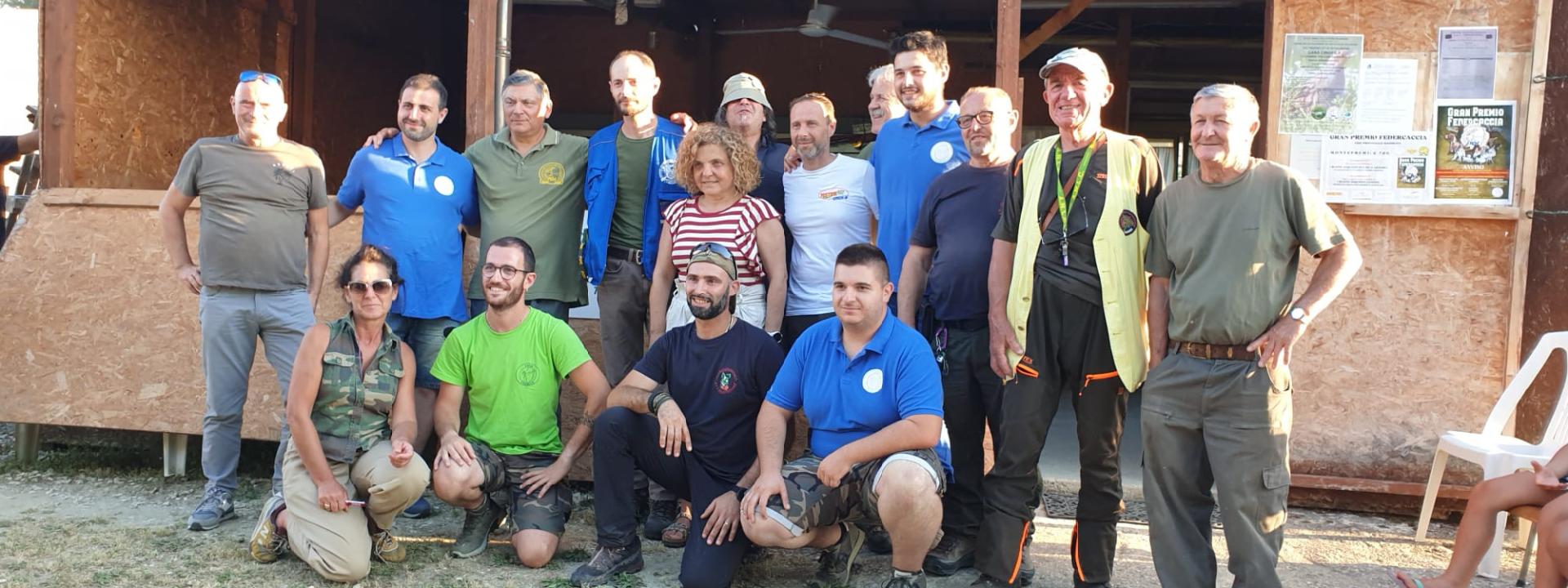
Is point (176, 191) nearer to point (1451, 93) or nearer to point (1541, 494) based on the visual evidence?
point (1541, 494)

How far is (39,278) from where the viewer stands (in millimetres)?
5305

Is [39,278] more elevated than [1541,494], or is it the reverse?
[39,278]

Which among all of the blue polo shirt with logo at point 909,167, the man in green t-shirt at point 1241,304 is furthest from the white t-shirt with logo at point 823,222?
the man in green t-shirt at point 1241,304

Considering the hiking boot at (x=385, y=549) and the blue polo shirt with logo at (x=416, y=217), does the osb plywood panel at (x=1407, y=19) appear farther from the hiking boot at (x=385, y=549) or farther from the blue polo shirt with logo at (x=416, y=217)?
the hiking boot at (x=385, y=549)

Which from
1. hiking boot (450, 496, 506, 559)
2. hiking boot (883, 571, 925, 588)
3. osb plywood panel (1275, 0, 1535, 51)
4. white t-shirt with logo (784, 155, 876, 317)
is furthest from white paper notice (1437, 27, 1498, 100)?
hiking boot (450, 496, 506, 559)

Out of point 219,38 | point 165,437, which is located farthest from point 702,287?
point 219,38

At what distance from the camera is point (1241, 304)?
126 inches

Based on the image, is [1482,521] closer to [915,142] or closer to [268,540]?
[915,142]

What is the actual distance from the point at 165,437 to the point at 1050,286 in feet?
12.9

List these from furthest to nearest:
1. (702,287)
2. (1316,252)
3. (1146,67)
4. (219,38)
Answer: (1146,67)
(219,38)
(702,287)
(1316,252)

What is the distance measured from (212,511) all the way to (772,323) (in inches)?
87.6

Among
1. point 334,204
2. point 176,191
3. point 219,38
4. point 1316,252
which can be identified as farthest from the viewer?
point 219,38

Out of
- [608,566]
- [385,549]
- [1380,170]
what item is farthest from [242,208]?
[1380,170]

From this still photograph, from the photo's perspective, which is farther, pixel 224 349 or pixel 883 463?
pixel 224 349
